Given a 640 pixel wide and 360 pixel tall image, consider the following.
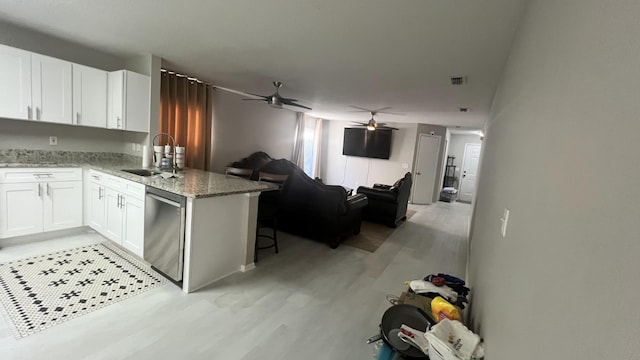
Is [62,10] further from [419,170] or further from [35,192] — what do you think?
[419,170]

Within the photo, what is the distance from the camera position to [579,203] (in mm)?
621

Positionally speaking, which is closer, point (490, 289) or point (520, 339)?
point (520, 339)

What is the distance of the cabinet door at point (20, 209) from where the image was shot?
3.07 metres

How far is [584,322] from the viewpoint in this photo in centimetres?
51

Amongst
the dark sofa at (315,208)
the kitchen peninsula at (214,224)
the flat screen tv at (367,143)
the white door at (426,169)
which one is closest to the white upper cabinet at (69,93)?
the kitchen peninsula at (214,224)

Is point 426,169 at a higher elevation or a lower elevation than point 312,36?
lower

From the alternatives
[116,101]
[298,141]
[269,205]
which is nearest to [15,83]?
[116,101]

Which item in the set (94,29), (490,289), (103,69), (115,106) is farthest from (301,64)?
(490,289)

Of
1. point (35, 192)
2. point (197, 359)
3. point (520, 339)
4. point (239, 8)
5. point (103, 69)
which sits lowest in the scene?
point (197, 359)

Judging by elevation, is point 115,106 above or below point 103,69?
below

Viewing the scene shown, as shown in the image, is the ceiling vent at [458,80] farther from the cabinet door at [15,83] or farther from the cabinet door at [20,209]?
the cabinet door at [20,209]

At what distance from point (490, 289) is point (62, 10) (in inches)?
159

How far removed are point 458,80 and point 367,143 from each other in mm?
5422

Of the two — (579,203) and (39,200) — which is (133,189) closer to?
(39,200)
